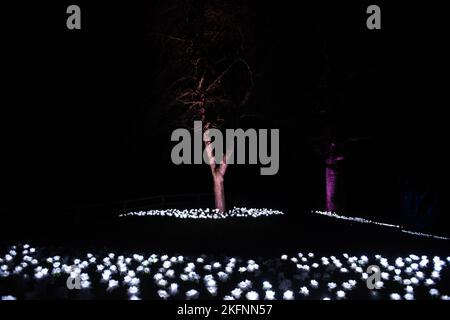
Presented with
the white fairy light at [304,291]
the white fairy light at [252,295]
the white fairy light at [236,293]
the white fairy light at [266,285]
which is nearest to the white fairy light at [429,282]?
the white fairy light at [304,291]

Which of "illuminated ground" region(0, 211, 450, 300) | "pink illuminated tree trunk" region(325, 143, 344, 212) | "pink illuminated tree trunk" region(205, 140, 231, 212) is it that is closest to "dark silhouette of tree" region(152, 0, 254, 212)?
"pink illuminated tree trunk" region(205, 140, 231, 212)

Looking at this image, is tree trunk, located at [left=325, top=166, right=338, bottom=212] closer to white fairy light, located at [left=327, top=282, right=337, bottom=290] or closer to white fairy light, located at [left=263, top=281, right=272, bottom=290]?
white fairy light, located at [left=327, top=282, right=337, bottom=290]

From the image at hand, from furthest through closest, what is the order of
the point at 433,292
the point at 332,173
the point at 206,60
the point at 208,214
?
the point at 332,173
the point at 206,60
the point at 208,214
the point at 433,292

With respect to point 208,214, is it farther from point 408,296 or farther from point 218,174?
point 408,296

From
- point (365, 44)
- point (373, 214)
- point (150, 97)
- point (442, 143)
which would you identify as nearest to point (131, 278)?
point (150, 97)

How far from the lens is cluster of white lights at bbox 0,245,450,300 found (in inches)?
216

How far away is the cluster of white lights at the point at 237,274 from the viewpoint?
216 inches

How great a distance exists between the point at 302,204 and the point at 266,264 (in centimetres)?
1544

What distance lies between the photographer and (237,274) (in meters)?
6.31

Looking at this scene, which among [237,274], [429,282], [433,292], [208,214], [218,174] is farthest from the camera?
[218,174]

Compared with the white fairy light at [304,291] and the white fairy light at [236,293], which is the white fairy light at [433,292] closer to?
the white fairy light at [304,291]

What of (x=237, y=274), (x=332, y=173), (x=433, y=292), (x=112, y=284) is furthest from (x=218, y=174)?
(x=433, y=292)

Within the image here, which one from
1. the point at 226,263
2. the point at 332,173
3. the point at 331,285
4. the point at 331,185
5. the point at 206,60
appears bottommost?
the point at 331,185

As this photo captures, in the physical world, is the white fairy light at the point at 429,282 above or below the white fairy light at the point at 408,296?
below
